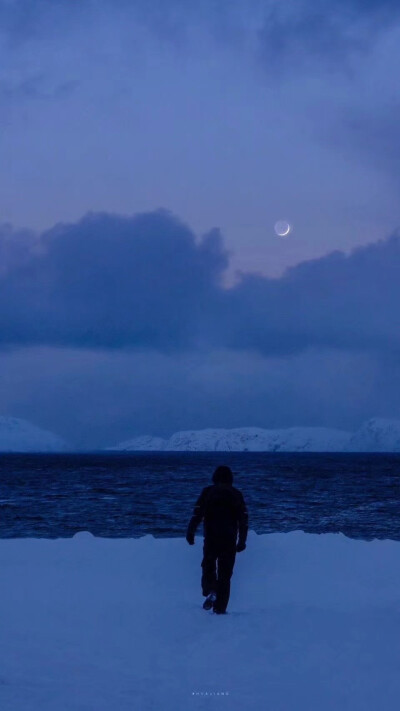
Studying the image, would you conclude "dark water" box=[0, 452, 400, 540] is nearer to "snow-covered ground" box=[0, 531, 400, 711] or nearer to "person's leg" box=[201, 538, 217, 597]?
"snow-covered ground" box=[0, 531, 400, 711]

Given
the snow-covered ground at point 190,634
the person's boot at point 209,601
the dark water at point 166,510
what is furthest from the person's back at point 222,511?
the dark water at point 166,510

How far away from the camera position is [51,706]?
18.8 feet

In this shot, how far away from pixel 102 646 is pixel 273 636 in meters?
1.72

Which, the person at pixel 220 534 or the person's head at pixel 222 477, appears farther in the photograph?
the person's head at pixel 222 477

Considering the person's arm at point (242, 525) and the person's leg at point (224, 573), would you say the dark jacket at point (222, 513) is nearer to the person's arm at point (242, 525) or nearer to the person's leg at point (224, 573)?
the person's arm at point (242, 525)

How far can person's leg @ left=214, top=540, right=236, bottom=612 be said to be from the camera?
9.21 metres

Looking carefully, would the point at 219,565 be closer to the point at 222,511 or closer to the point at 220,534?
the point at 220,534

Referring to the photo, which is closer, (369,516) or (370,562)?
(370,562)

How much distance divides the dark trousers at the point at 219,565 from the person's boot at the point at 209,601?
0.05 meters

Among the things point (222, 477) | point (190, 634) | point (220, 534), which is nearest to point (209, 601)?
point (220, 534)

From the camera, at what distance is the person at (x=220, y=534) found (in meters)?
9.36

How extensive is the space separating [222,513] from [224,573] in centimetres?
69

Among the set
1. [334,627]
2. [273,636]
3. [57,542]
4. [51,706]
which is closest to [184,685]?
[51,706]

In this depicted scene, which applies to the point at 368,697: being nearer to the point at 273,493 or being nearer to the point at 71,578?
the point at 71,578
